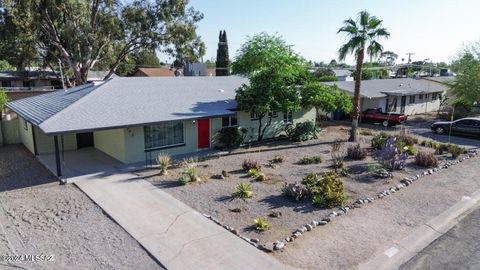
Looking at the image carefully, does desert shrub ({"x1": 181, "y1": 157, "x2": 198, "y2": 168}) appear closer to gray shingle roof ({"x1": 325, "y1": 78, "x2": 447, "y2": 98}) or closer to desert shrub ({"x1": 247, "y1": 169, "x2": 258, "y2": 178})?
desert shrub ({"x1": 247, "y1": 169, "x2": 258, "y2": 178})

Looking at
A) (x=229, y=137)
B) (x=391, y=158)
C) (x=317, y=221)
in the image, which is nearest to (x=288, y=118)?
(x=229, y=137)

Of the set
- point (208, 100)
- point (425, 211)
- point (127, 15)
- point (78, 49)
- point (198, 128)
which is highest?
point (127, 15)

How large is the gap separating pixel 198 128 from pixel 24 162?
28.8 feet

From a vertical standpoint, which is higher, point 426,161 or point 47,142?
point 47,142

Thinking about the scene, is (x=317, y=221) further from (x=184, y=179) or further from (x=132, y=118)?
(x=132, y=118)

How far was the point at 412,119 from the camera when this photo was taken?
33188mm

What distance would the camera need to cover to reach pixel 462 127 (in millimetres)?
24891

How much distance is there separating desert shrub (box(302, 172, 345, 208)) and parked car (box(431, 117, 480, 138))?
17.7m

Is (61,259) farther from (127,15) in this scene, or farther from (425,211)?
(127,15)

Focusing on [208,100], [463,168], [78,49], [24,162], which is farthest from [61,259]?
[78,49]

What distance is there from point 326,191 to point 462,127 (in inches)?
748

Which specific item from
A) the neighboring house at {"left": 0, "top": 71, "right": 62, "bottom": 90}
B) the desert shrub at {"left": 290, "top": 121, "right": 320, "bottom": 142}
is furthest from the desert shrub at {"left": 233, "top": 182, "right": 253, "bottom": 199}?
the neighboring house at {"left": 0, "top": 71, "right": 62, "bottom": 90}

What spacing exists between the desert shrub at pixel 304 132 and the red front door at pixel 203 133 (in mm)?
6147

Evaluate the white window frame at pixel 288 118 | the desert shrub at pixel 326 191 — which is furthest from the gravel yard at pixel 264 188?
the white window frame at pixel 288 118
